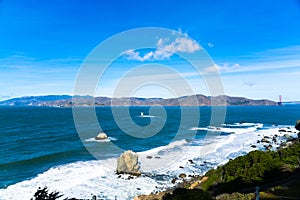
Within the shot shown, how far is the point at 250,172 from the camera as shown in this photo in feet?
55.3

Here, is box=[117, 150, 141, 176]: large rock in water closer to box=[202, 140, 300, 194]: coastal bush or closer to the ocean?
the ocean

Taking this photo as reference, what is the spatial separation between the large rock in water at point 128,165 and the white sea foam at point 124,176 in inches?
32.1

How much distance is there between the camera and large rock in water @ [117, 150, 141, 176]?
1048 inches

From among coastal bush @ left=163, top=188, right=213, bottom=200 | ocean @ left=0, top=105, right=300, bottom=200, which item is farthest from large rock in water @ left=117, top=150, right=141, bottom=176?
coastal bush @ left=163, top=188, right=213, bottom=200

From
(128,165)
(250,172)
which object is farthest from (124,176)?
(250,172)

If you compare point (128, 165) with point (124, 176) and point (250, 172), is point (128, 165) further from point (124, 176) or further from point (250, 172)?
point (250, 172)

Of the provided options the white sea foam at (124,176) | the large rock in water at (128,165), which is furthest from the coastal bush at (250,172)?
the large rock in water at (128,165)

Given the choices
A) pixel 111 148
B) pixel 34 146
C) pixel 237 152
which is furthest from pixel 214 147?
pixel 34 146

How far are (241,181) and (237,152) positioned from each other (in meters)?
21.6

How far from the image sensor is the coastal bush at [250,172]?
16391 mm

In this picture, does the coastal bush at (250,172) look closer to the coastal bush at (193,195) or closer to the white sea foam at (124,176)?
the coastal bush at (193,195)

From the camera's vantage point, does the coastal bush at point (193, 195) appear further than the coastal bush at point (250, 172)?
No

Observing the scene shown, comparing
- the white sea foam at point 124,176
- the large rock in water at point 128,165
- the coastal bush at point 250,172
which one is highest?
the coastal bush at point 250,172

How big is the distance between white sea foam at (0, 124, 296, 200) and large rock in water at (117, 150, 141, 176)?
815mm
